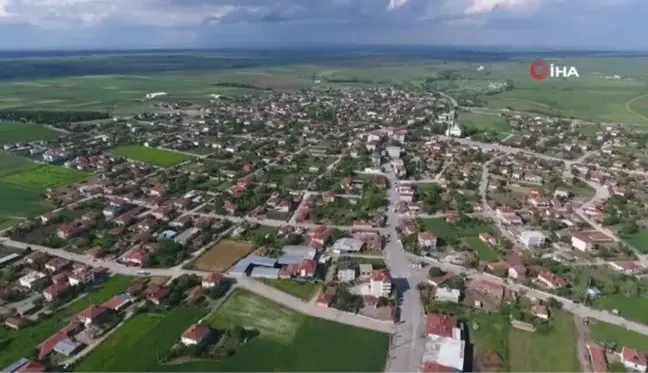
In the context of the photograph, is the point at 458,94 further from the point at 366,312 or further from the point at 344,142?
the point at 366,312

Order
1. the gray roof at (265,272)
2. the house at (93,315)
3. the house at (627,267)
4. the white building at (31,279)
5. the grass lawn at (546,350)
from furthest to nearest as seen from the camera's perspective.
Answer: the house at (627,267), the gray roof at (265,272), the white building at (31,279), the house at (93,315), the grass lawn at (546,350)

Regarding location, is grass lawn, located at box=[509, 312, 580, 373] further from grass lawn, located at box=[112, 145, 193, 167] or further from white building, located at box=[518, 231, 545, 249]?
grass lawn, located at box=[112, 145, 193, 167]

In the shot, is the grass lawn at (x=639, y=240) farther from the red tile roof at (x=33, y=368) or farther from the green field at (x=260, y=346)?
the red tile roof at (x=33, y=368)

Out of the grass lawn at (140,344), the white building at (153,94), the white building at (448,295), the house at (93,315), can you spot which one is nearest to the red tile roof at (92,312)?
the house at (93,315)

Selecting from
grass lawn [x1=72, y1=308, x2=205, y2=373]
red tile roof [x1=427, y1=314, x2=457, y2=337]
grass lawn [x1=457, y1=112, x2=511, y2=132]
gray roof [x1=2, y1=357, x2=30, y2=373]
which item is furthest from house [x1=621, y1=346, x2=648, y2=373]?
grass lawn [x1=457, y1=112, x2=511, y2=132]

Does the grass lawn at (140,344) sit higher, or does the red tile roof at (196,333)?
the red tile roof at (196,333)

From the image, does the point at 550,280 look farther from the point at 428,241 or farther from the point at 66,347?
the point at 66,347

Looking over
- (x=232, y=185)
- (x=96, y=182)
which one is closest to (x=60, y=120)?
(x=96, y=182)
